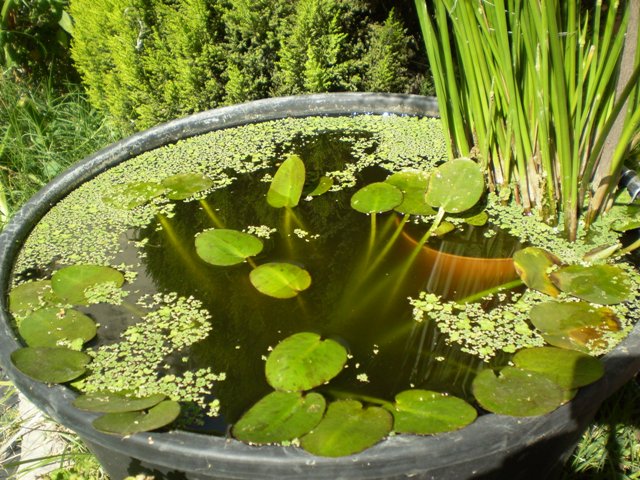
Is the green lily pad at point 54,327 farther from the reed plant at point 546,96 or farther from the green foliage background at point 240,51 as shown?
the green foliage background at point 240,51

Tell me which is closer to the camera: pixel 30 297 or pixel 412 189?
pixel 30 297

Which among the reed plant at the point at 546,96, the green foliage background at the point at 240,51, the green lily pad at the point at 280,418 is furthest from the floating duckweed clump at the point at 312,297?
the green foliage background at the point at 240,51

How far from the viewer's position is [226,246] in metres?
1.70

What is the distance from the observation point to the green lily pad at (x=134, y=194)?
197cm

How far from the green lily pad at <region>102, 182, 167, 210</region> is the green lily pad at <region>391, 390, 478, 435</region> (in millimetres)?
1121

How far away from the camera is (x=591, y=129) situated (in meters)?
1.56

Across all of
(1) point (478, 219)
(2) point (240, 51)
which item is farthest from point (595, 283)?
(2) point (240, 51)

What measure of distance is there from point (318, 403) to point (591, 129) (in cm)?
98

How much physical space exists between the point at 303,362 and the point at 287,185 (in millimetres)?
745

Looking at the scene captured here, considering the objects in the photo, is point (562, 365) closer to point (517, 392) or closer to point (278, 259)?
point (517, 392)

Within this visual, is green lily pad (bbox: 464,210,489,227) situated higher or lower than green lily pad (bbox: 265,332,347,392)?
lower

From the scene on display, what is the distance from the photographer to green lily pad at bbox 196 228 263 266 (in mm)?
1667

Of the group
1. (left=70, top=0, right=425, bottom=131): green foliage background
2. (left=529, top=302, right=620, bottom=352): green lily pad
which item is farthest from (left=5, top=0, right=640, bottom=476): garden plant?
(left=70, top=0, right=425, bottom=131): green foliage background

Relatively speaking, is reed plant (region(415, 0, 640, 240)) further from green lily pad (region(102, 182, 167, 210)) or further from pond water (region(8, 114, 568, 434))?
green lily pad (region(102, 182, 167, 210))
